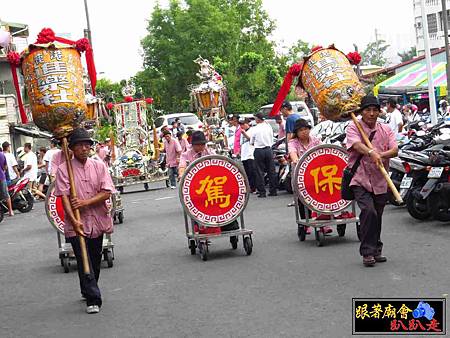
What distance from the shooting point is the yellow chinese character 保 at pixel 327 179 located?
11.7 m

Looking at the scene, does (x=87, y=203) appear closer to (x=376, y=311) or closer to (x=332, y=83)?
A: (x=376, y=311)

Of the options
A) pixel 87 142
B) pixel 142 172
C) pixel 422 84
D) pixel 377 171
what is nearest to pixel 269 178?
pixel 142 172

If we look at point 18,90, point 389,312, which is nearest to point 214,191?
point 18,90

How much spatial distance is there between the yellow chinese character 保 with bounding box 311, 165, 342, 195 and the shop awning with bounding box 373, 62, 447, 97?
96.4ft

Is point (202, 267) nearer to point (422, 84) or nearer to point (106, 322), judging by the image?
point (106, 322)

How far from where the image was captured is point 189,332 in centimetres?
Result: 743

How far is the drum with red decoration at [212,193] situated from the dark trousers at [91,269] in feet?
8.10

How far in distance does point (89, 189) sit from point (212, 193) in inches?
110

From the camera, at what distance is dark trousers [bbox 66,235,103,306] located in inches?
338

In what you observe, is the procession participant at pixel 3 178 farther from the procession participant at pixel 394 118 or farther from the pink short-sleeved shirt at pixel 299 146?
Answer: the pink short-sleeved shirt at pixel 299 146

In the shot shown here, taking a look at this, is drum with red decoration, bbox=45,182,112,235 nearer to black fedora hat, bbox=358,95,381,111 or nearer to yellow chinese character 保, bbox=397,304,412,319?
black fedora hat, bbox=358,95,381,111

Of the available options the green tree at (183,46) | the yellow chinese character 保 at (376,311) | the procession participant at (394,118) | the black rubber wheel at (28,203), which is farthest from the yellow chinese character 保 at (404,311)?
the green tree at (183,46)

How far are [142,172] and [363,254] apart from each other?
16.1m

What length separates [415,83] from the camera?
41594 mm
